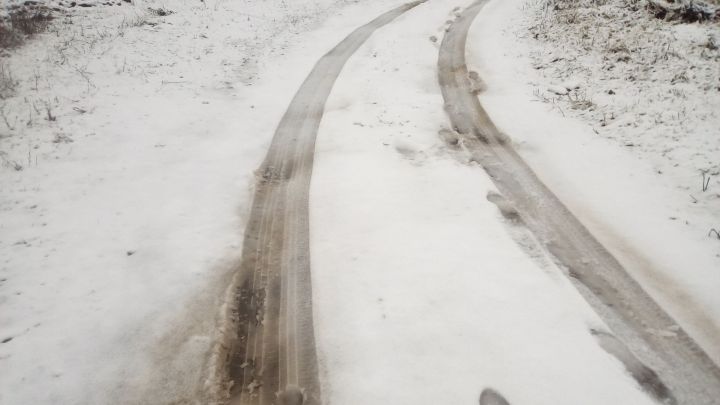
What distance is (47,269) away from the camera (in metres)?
5.01

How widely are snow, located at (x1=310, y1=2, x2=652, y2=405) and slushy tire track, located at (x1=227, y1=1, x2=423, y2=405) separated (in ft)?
0.58

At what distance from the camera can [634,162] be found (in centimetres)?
679

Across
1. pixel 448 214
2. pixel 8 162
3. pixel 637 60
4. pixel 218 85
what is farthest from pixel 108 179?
pixel 637 60

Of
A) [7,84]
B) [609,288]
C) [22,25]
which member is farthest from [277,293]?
[22,25]

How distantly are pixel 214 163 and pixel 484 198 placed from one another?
16.4ft

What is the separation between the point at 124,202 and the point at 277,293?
3.41 meters

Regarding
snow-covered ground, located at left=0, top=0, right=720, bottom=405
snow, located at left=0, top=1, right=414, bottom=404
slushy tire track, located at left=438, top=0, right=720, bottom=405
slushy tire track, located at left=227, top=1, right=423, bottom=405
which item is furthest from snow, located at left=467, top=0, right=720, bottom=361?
snow, located at left=0, top=1, right=414, bottom=404

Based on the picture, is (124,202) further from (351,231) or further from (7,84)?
(7,84)

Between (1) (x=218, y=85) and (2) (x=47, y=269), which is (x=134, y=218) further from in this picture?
(1) (x=218, y=85)

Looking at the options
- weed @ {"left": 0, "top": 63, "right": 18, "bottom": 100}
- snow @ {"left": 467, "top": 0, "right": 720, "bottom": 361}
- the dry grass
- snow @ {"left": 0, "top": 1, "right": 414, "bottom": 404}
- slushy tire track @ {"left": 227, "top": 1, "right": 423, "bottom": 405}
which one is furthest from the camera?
the dry grass

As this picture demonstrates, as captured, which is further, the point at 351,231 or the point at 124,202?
the point at 124,202

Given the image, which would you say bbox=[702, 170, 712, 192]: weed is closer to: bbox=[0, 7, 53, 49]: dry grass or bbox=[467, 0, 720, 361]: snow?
bbox=[467, 0, 720, 361]: snow

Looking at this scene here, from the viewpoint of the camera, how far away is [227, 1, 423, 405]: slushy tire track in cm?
372

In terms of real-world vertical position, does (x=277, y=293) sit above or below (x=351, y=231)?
below
